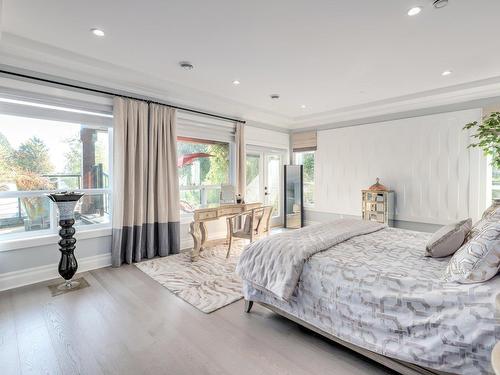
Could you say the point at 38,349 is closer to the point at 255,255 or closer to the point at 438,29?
the point at 255,255

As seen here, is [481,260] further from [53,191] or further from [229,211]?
[53,191]

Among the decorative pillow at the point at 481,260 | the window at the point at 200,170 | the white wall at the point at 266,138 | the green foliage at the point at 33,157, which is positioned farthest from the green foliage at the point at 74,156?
the decorative pillow at the point at 481,260

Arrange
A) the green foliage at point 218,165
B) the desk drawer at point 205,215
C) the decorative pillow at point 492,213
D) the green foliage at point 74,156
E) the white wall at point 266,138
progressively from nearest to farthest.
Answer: the decorative pillow at point 492,213 → the green foliage at point 74,156 → the desk drawer at point 205,215 → the green foliage at point 218,165 → the white wall at point 266,138

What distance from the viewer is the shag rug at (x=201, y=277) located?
107 inches

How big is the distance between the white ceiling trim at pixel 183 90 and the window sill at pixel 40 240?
2001 millimetres

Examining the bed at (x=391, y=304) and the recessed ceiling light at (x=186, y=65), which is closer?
the bed at (x=391, y=304)

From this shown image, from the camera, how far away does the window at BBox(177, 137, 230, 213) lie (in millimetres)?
4723

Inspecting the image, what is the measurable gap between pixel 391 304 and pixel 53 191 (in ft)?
12.7

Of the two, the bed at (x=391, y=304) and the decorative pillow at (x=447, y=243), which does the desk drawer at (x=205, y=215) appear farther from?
the decorative pillow at (x=447, y=243)

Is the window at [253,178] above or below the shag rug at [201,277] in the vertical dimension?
above

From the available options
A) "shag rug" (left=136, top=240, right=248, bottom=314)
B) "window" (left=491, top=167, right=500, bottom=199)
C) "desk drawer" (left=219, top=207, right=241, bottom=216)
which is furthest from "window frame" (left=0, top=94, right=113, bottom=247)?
"window" (left=491, top=167, right=500, bottom=199)

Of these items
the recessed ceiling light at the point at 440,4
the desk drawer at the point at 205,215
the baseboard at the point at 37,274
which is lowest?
the baseboard at the point at 37,274

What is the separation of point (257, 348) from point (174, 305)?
1036 millimetres

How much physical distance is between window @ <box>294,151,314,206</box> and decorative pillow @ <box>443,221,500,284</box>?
4.74 meters
